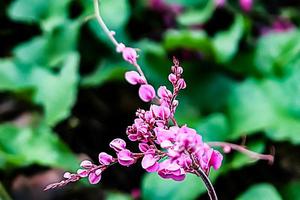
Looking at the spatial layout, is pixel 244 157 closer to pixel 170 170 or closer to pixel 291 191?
pixel 291 191

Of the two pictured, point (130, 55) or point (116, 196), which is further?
point (116, 196)

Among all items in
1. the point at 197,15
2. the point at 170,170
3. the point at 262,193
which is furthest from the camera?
the point at 197,15

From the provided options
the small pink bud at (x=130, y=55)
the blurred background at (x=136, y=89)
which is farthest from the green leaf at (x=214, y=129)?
the small pink bud at (x=130, y=55)

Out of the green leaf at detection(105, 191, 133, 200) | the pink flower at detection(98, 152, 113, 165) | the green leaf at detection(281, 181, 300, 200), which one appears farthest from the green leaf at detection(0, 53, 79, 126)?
the pink flower at detection(98, 152, 113, 165)

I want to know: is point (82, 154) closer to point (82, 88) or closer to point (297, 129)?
point (82, 88)

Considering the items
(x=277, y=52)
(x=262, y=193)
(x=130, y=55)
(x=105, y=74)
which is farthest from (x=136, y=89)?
(x=130, y=55)

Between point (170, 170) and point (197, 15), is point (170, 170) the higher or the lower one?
the lower one

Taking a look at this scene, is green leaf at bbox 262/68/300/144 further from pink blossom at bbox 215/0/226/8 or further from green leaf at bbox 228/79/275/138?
pink blossom at bbox 215/0/226/8
